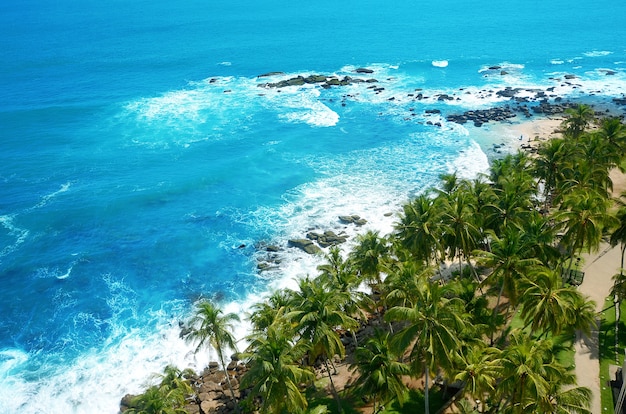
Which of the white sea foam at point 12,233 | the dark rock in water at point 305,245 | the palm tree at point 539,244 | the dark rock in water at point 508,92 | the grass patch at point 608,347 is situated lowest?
the white sea foam at point 12,233

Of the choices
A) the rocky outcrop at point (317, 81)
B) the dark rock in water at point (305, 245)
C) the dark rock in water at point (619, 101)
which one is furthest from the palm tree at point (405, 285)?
the rocky outcrop at point (317, 81)

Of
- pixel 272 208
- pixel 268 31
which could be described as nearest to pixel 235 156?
pixel 272 208

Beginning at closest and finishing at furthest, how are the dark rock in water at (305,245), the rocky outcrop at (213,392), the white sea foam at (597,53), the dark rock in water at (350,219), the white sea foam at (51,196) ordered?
1. the rocky outcrop at (213,392)
2. the dark rock in water at (305,245)
3. the dark rock in water at (350,219)
4. the white sea foam at (51,196)
5. the white sea foam at (597,53)

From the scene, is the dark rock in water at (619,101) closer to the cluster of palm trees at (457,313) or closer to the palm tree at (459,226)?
the cluster of palm trees at (457,313)

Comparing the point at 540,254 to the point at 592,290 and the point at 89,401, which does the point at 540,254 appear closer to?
the point at 592,290

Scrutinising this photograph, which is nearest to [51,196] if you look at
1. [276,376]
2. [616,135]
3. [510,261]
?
[276,376]

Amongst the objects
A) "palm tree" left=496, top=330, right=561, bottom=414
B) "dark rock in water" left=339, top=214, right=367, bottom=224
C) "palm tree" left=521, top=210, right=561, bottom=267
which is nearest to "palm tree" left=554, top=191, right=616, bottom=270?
"palm tree" left=521, top=210, right=561, bottom=267
